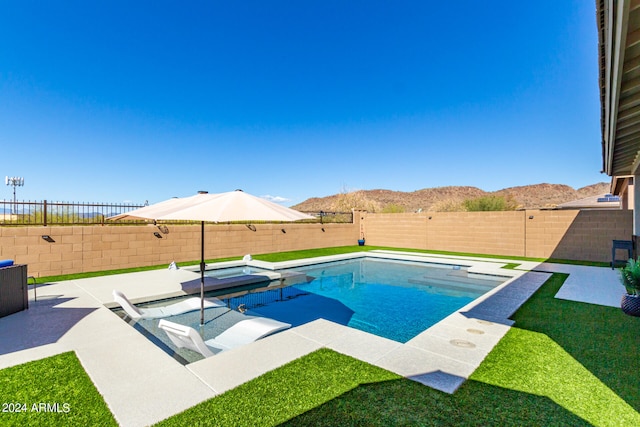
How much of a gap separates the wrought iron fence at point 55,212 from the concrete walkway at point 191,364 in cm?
369

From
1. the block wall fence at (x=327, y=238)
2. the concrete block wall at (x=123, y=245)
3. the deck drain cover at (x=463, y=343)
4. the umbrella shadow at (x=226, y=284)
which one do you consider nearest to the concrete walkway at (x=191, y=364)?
the deck drain cover at (x=463, y=343)

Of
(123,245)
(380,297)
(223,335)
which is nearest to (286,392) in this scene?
(223,335)

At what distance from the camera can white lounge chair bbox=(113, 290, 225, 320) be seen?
5180mm

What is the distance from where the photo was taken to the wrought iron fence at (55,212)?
8.23 metres

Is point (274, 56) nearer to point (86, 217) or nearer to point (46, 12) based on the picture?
point (46, 12)

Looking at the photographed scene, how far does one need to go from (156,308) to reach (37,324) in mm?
1697

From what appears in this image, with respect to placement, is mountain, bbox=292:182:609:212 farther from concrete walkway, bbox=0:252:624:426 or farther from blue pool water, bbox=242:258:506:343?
concrete walkway, bbox=0:252:624:426

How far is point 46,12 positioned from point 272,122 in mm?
11668

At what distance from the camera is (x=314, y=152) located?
26.7 metres

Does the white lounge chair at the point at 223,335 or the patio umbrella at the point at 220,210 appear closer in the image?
the white lounge chair at the point at 223,335

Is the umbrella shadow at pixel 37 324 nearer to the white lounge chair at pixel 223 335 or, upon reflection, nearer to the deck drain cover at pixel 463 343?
the white lounge chair at pixel 223 335

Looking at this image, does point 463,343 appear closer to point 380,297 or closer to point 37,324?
point 380,297

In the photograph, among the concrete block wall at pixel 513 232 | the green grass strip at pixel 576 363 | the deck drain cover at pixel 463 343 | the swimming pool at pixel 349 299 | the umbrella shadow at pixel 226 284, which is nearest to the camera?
the green grass strip at pixel 576 363

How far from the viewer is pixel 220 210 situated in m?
4.52
